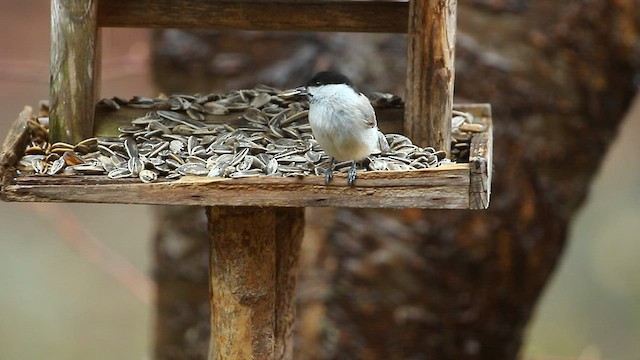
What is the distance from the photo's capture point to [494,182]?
12.8ft

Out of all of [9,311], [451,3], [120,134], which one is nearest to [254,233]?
[120,134]

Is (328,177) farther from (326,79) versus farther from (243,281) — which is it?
(243,281)

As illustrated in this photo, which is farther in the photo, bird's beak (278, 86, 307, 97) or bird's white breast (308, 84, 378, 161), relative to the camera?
bird's beak (278, 86, 307, 97)

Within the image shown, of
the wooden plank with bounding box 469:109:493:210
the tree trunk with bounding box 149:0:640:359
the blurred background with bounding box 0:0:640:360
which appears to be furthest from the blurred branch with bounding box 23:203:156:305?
the wooden plank with bounding box 469:109:493:210

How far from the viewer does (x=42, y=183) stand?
2170 mm

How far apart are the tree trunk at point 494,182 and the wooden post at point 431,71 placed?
1.39 m

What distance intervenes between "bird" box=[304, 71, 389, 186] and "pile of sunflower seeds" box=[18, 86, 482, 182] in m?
0.04

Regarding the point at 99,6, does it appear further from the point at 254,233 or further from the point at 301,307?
the point at 301,307

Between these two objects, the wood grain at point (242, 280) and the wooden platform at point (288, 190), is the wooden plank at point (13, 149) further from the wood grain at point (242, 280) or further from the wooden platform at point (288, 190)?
the wood grain at point (242, 280)

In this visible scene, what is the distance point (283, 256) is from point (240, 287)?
26 cm

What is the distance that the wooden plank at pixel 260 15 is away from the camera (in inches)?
106

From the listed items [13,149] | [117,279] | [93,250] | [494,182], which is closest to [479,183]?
[13,149]

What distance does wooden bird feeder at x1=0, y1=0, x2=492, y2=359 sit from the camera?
214cm

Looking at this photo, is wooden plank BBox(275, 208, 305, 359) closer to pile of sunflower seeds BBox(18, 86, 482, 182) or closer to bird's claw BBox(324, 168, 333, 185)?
pile of sunflower seeds BBox(18, 86, 482, 182)
